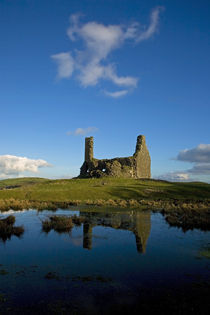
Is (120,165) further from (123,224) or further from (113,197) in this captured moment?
(123,224)

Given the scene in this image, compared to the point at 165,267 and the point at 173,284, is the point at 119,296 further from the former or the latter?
the point at 165,267

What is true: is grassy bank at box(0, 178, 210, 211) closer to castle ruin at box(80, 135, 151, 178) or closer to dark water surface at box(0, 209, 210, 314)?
dark water surface at box(0, 209, 210, 314)

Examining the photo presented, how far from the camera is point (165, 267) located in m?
10.0

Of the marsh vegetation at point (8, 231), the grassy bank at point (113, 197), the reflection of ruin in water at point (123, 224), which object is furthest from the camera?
the grassy bank at point (113, 197)

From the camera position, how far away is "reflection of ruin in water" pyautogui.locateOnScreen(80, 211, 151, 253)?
14.1 metres

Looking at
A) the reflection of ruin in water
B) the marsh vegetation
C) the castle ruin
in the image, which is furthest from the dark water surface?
the castle ruin

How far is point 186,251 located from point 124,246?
3.30 m

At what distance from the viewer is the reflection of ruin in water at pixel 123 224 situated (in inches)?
555

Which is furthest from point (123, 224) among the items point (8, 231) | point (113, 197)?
point (113, 197)

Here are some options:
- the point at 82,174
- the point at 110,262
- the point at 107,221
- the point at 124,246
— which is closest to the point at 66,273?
the point at 110,262

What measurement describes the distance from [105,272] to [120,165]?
57564mm

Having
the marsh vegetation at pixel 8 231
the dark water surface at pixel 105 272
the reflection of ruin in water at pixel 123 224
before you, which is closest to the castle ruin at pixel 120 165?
the reflection of ruin in water at pixel 123 224

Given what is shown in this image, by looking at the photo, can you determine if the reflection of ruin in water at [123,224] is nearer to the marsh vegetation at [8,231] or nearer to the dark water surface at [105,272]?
the dark water surface at [105,272]

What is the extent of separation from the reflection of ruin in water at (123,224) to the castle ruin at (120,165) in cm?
4098
